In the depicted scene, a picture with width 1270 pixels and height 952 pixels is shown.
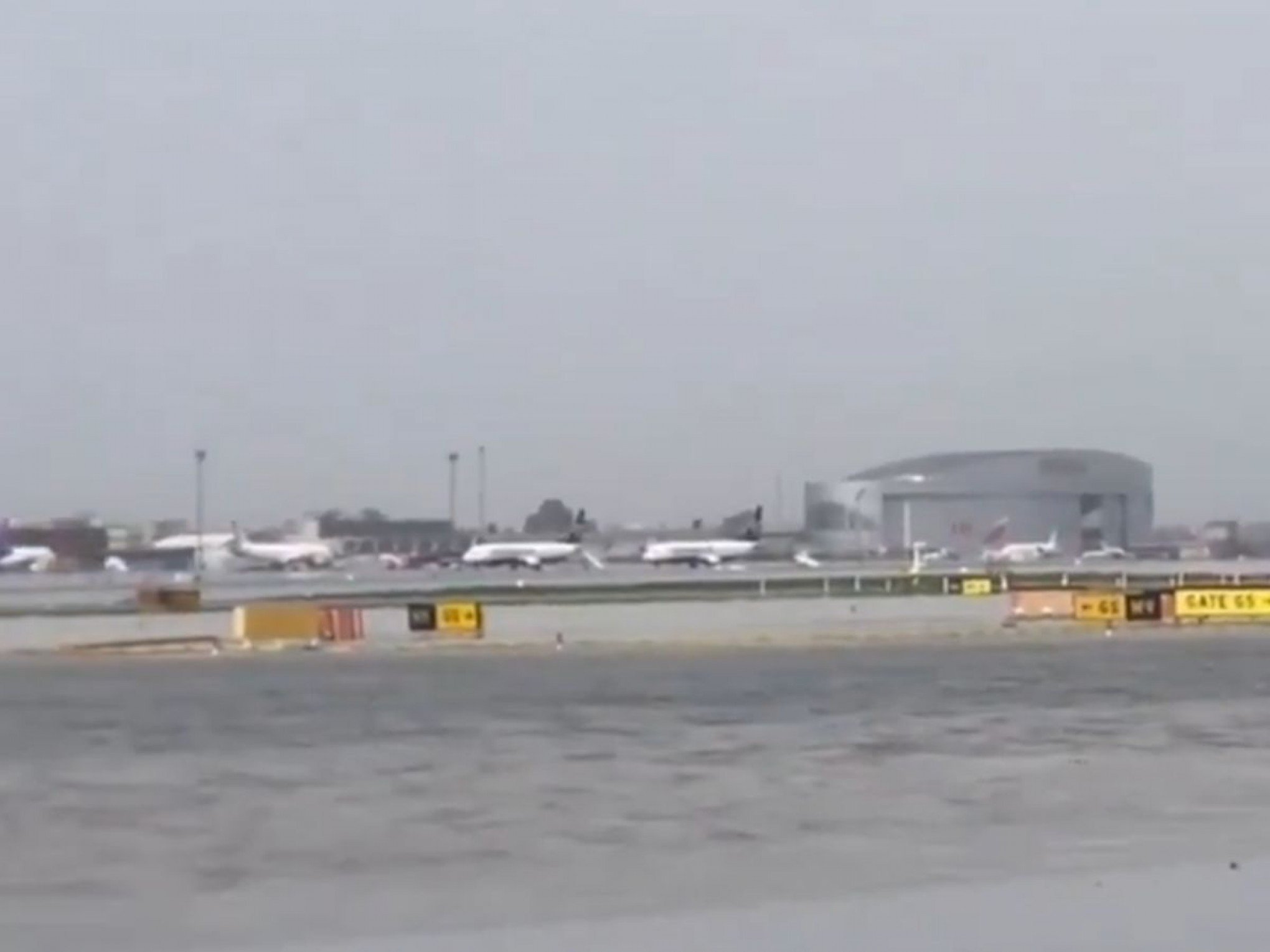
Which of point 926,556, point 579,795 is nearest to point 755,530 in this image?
point 926,556

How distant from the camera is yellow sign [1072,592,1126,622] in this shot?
6569cm

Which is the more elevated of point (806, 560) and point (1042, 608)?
point (806, 560)

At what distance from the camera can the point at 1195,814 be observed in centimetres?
2230

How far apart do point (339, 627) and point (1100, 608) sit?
21.9 meters

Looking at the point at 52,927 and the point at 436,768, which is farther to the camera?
the point at 436,768

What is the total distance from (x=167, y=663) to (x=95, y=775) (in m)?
28.1

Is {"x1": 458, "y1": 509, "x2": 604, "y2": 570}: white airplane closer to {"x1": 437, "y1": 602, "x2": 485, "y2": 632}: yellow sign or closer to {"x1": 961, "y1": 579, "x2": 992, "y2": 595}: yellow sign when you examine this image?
{"x1": 961, "y1": 579, "x2": 992, "y2": 595}: yellow sign

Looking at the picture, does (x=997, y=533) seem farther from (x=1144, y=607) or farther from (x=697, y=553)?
(x=1144, y=607)

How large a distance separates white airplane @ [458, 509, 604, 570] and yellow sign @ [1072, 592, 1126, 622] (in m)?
77.7

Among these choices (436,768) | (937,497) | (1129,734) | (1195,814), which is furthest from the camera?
(937,497)

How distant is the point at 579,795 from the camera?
83.4 feet

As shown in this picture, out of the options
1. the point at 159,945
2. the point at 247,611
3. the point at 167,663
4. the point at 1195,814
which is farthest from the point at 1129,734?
the point at 247,611

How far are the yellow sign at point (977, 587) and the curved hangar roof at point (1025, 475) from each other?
323 ft

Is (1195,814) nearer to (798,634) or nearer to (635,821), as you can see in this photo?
(635,821)
